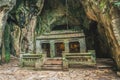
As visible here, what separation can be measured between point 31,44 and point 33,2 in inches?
245

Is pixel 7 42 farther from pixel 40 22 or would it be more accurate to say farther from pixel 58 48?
pixel 58 48

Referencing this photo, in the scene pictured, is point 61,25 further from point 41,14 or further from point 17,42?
point 17,42

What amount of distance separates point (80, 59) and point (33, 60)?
465 centimetres

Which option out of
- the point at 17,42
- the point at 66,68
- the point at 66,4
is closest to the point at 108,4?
the point at 66,68

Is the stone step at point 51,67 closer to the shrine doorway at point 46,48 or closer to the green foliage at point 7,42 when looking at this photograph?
the green foliage at point 7,42

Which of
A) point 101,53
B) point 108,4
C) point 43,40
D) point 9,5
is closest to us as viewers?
point 108,4

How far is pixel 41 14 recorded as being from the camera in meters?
25.3

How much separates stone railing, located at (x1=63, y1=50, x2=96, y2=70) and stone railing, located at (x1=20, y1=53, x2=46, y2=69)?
2.42m

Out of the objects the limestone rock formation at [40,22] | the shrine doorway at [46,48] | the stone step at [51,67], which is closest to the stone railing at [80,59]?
the stone step at [51,67]

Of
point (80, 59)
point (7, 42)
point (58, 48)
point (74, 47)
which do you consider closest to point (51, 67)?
point (80, 59)

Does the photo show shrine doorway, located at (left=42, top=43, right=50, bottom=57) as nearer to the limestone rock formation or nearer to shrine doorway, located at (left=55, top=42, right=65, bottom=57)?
shrine doorway, located at (left=55, top=42, right=65, bottom=57)

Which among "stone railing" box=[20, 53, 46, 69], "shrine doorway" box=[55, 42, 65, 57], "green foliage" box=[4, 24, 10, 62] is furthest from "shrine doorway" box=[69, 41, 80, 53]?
"green foliage" box=[4, 24, 10, 62]

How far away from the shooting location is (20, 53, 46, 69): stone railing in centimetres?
1530

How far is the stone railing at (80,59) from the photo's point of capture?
14747mm
